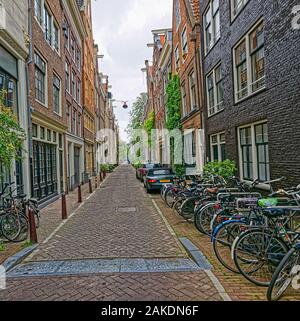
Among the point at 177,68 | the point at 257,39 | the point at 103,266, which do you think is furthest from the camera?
the point at 177,68

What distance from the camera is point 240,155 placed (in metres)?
11.2

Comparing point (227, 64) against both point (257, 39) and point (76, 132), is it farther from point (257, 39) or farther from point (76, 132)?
point (76, 132)

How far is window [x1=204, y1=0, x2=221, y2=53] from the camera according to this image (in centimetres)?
1351

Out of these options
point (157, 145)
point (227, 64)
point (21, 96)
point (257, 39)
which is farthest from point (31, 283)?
point (157, 145)

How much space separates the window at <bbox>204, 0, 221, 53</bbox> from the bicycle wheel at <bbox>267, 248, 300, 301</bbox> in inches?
473

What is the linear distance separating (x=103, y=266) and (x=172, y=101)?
18.4 meters

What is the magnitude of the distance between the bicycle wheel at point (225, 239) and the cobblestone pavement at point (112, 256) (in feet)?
1.55

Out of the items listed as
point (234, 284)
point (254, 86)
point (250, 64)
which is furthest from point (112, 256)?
point (250, 64)

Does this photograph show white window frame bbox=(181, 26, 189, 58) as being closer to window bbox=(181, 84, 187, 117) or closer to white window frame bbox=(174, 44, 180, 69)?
white window frame bbox=(174, 44, 180, 69)

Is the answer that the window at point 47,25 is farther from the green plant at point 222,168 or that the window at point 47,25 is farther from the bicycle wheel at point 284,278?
the bicycle wheel at point 284,278

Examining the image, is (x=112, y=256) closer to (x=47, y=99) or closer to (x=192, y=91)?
(x=47, y=99)

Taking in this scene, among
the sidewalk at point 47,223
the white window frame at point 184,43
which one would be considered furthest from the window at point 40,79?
the white window frame at point 184,43

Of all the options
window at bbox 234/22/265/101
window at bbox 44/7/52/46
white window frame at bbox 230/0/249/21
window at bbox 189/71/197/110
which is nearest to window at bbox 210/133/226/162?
window at bbox 234/22/265/101

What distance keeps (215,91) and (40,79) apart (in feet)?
26.9
